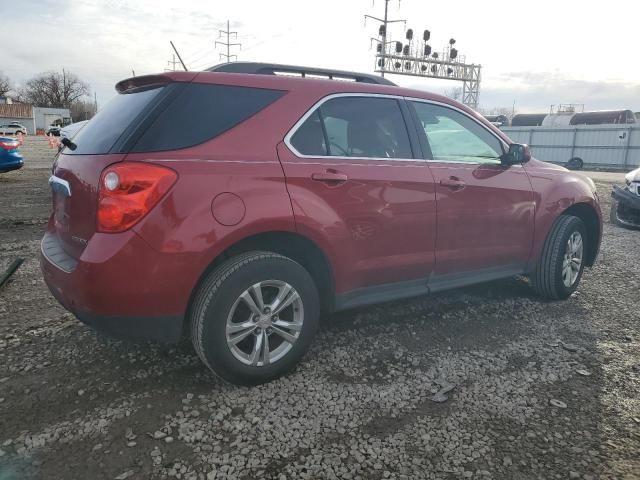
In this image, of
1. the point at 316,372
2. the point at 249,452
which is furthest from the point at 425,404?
the point at 249,452

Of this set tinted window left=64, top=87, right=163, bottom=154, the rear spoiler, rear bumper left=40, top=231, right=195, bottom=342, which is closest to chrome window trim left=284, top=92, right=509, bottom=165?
the rear spoiler

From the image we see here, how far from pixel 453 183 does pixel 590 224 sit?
83.6 inches

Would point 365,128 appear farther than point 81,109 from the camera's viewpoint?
No

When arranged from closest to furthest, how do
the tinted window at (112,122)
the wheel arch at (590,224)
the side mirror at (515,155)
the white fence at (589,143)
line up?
1. the tinted window at (112,122)
2. the side mirror at (515,155)
3. the wheel arch at (590,224)
4. the white fence at (589,143)

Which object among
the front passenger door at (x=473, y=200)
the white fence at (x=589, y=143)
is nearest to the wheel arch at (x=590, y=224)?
the front passenger door at (x=473, y=200)

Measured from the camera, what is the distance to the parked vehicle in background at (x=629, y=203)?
8.05 m

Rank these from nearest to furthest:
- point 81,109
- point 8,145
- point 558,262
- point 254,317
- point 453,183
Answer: point 254,317
point 453,183
point 558,262
point 8,145
point 81,109

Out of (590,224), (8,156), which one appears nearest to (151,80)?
(590,224)

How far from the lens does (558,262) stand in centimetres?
443

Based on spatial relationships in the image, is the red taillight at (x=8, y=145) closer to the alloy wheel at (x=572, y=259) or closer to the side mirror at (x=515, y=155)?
the side mirror at (x=515, y=155)

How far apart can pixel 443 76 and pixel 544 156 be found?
64.0 ft

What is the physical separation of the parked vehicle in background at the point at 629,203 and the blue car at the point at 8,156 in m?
12.9

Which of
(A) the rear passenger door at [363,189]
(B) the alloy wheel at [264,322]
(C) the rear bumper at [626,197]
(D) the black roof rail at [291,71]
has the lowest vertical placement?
(B) the alloy wheel at [264,322]

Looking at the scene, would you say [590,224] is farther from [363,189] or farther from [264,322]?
[264,322]
